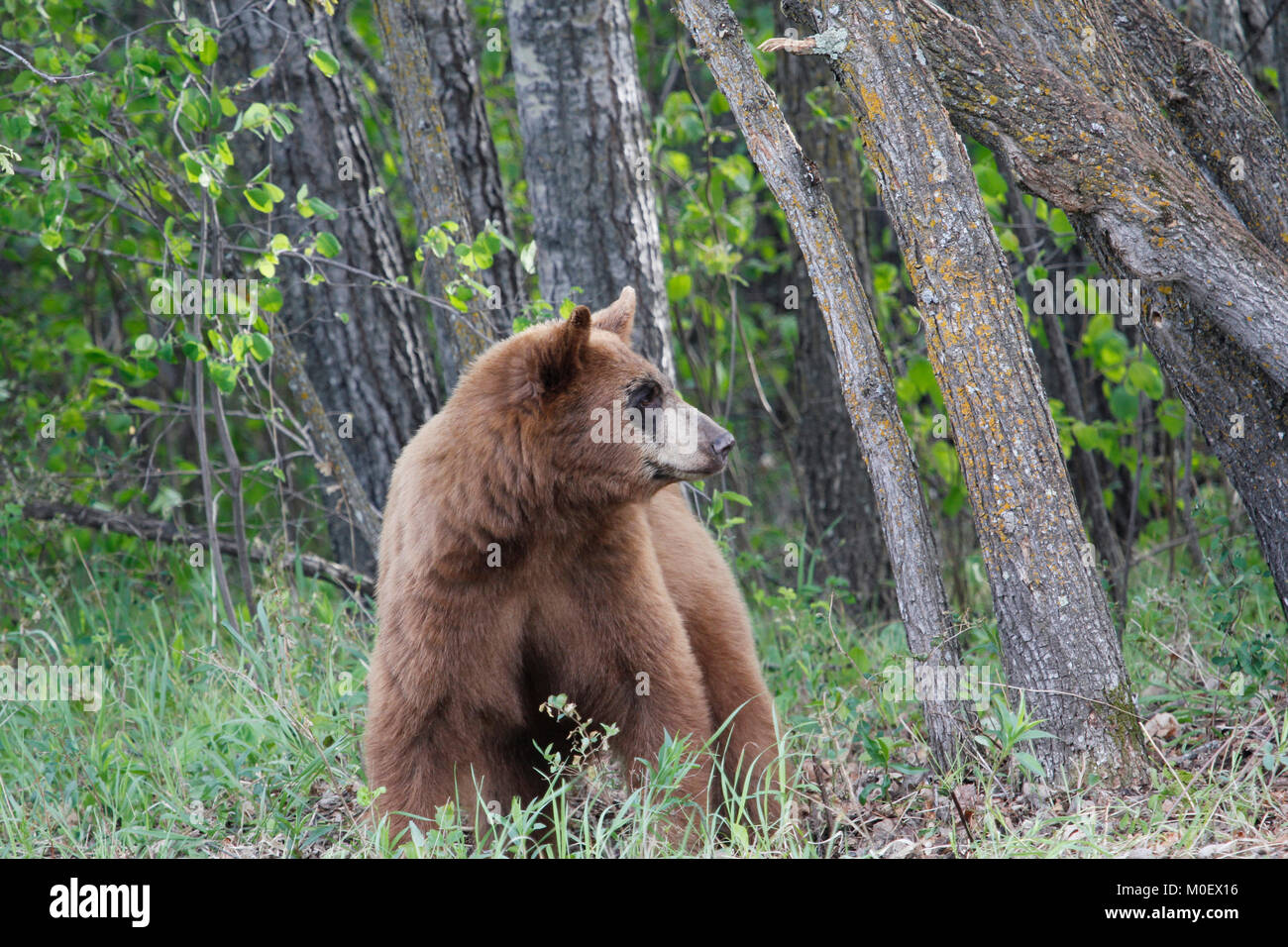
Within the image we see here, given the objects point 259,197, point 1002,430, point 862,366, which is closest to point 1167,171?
point 1002,430

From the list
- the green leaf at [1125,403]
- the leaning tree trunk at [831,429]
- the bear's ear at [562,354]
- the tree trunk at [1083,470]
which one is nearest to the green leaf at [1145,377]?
the green leaf at [1125,403]

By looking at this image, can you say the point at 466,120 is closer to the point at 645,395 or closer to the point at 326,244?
the point at 326,244

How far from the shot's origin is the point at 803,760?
438 cm

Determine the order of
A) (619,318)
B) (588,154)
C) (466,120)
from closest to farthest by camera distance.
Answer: (619,318) < (588,154) < (466,120)

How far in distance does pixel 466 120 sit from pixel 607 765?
3.76 meters

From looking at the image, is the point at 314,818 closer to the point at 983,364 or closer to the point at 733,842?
the point at 733,842

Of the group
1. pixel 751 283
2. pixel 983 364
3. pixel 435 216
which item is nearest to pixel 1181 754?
pixel 983 364

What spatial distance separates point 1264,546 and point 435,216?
3.88m

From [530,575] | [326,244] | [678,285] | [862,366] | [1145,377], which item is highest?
[678,285]

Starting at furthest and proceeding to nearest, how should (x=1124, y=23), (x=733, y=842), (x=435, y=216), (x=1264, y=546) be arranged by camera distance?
(x=435, y=216)
(x=1124, y=23)
(x=1264, y=546)
(x=733, y=842)

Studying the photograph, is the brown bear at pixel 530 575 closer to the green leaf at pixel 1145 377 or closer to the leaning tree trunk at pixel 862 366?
the leaning tree trunk at pixel 862 366

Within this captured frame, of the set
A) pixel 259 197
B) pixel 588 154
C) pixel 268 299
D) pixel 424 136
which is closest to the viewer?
pixel 259 197

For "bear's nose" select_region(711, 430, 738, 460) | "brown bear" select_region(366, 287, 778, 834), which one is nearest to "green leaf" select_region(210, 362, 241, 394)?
"brown bear" select_region(366, 287, 778, 834)

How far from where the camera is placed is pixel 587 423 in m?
3.97
